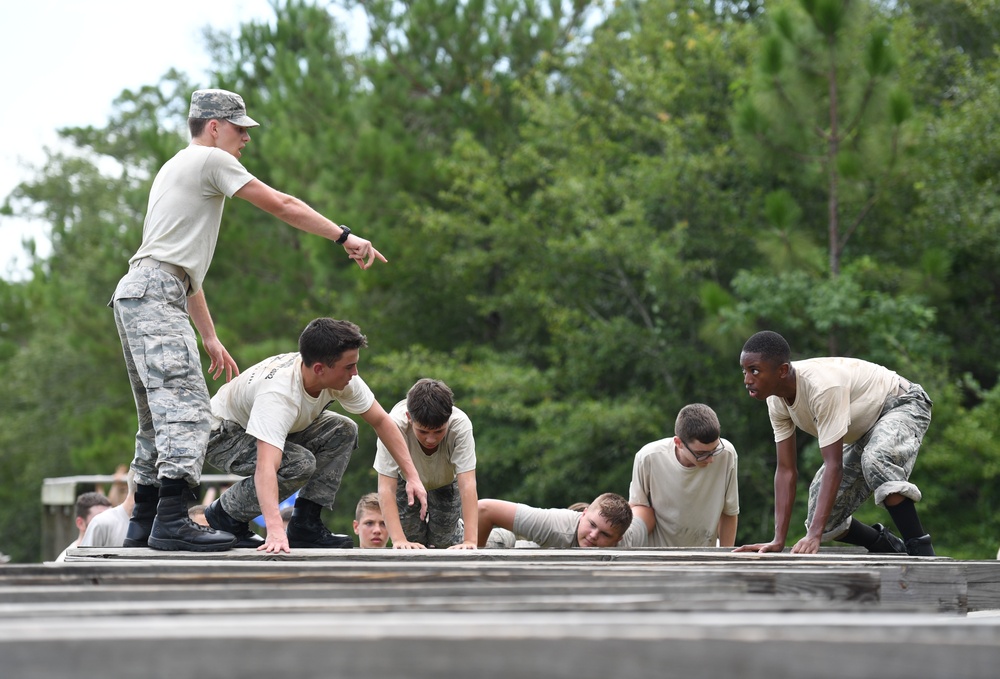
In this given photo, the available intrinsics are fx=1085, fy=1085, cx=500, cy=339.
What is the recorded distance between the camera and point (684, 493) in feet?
20.2

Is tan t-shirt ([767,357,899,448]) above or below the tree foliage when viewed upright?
below

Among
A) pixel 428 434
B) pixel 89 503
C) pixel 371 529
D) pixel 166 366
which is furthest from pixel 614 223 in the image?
pixel 166 366

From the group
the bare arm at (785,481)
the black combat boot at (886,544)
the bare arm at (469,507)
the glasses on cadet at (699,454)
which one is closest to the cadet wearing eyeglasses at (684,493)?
the glasses on cadet at (699,454)

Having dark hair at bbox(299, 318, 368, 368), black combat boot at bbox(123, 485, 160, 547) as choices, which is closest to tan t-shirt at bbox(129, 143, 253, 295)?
dark hair at bbox(299, 318, 368, 368)

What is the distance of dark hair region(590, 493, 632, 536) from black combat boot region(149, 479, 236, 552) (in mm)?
2261

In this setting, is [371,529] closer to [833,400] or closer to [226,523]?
[226,523]

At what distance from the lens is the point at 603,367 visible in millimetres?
17734

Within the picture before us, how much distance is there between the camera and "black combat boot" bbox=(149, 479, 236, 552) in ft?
13.5

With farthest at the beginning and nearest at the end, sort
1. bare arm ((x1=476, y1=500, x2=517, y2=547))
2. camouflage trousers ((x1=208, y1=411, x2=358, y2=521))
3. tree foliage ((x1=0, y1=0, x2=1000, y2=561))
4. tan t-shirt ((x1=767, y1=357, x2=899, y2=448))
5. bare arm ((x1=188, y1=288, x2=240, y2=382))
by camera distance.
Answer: tree foliage ((x1=0, y1=0, x2=1000, y2=561)) → bare arm ((x1=476, y1=500, x2=517, y2=547)) → camouflage trousers ((x1=208, y1=411, x2=358, y2=521)) → tan t-shirt ((x1=767, y1=357, x2=899, y2=448)) → bare arm ((x1=188, y1=288, x2=240, y2=382))

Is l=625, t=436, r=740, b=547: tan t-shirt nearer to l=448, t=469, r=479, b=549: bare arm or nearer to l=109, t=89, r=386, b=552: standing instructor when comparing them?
l=448, t=469, r=479, b=549: bare arm

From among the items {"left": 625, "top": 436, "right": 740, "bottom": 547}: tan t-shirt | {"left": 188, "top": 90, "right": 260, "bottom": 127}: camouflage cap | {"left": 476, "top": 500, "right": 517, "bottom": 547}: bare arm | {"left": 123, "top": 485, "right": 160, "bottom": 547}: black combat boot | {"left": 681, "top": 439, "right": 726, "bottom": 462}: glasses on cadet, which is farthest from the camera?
{"left": 476, "top": 500, "right": 517, "bottom": 547}: bare arm

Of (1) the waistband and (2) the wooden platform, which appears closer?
(2) the wooden platform

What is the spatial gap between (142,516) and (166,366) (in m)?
0.85

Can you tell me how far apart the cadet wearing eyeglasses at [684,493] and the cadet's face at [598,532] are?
303 mm
